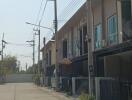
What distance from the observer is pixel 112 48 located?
23.8 meters

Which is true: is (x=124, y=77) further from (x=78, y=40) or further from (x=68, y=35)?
(x=68, y=35)

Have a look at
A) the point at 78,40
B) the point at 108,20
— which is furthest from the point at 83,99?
the point at 78,40

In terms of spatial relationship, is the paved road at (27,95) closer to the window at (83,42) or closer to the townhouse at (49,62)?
the window at (83,42)

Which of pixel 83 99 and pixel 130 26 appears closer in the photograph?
pixel 83 99

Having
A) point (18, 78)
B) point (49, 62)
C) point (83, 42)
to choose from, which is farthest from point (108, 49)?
point (18, 78)

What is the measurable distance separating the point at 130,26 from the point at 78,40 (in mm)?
19239

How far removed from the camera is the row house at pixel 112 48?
23.8m

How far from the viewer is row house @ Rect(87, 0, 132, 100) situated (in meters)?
23.8

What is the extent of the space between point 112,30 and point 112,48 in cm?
857

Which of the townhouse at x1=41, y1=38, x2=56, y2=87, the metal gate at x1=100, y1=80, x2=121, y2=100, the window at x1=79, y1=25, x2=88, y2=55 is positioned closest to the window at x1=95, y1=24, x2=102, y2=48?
the window at x1=79, y1=25, x2=88, y2=55

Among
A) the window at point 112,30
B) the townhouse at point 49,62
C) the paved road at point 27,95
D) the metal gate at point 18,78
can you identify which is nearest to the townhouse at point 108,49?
the window at point 112,30

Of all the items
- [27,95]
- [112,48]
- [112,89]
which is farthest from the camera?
[27,95]

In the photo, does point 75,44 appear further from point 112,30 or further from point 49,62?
point 49,62

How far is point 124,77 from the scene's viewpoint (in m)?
26.7
